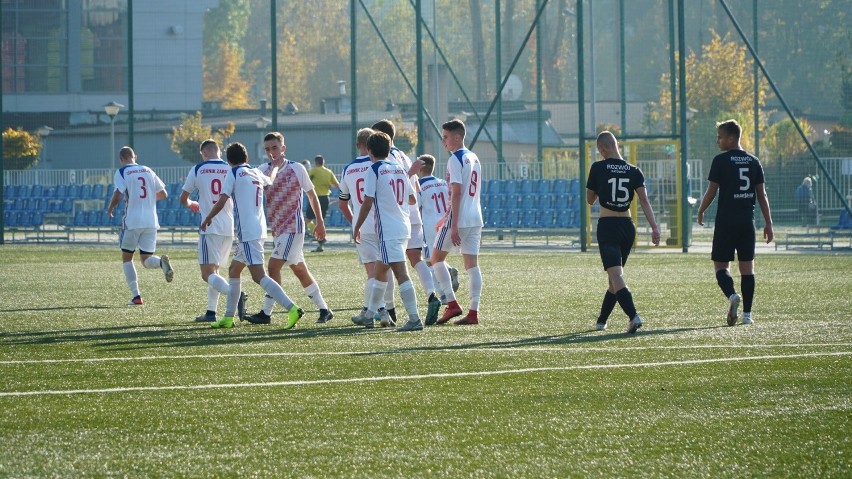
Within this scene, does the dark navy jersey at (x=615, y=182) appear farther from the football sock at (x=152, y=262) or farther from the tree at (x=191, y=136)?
the tree at (x=191, y=136)

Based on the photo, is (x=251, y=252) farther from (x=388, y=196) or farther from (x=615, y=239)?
(x=615, y=239)

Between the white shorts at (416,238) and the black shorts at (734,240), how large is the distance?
289 centimetres

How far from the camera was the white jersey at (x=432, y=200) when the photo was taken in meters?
14.5

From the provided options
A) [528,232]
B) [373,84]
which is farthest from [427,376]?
[373,84]

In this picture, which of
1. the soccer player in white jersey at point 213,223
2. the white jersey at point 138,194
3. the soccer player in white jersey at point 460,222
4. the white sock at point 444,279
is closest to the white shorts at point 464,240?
the soccer player in white jersey at point 460,222

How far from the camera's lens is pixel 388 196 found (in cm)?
1211

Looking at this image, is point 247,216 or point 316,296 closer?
point 247,216

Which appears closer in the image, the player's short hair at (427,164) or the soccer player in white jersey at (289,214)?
the soccer player in white jersey at (289,214)

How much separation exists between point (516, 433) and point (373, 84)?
50.4 meters

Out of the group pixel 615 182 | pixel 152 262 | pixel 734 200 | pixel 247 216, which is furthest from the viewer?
pixel 152 262

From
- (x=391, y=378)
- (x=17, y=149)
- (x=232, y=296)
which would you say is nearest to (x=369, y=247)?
(x=232, y=296)

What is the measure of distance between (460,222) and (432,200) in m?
1.64

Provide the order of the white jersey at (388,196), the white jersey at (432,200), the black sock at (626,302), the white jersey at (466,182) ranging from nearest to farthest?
the black sock at (626,302), the white jersey at (388,196), the white jersey at (466,182), the white jersey at (432,200)

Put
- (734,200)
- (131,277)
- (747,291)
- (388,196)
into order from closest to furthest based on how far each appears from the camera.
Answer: (388,196)
(747,291)
(734,200)
(131,277)
